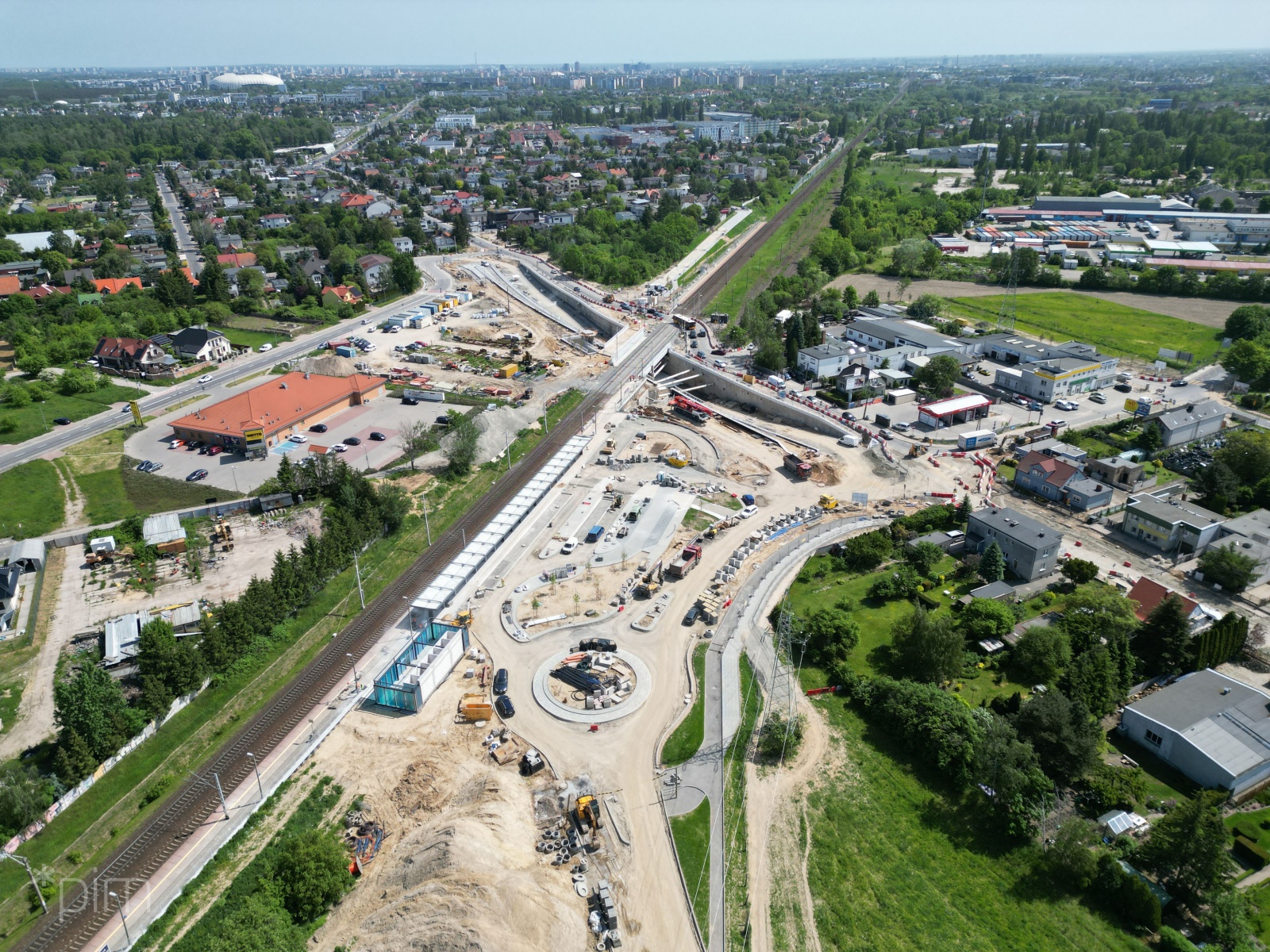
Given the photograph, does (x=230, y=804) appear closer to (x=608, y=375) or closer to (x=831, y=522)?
(x=831, y=522)

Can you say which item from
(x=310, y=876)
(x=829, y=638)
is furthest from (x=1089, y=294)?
(x=310, y=876)

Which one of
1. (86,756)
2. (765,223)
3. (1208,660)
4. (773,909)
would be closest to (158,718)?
(86,756)

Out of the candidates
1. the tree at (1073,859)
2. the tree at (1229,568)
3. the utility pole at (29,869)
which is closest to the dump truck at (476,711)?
the utility pole at (29,869)

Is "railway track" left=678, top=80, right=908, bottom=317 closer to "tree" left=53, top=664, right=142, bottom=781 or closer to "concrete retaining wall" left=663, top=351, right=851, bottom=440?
"concrete retaining wall" left=663, top=351, right=851, bottom=440

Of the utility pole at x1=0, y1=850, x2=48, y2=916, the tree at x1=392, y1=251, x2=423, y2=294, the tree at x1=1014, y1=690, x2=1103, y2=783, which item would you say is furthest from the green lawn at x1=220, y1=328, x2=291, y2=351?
the tree at x1=1014, y1=690, x2=1103, y2=783

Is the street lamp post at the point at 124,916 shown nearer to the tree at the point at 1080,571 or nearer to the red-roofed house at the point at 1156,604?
the red-roofed house at the point at 1156,604

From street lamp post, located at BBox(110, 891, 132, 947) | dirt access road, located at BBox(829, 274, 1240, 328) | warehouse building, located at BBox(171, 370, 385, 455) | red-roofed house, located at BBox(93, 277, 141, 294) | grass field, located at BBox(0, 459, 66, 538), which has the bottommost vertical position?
street lamp post, located at BBox(110, 891, 132, 947)
